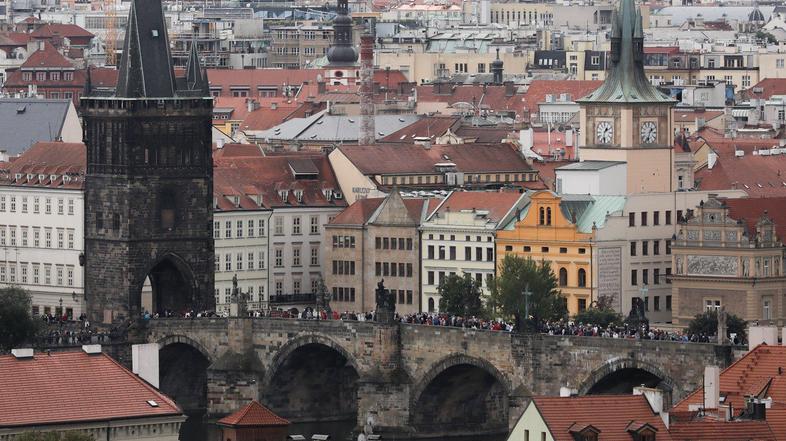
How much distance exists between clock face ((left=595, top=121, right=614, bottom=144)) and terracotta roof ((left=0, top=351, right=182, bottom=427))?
68101 mm

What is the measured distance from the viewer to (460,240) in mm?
179750

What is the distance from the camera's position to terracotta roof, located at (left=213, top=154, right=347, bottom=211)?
609 ft

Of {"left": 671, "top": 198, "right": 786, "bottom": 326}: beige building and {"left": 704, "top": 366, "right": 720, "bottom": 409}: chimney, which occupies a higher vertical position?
{"left": 671, "top": 198, "right": 786, "bottom": 326}: beige building

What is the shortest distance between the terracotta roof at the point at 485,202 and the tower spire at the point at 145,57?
1524 centimetres

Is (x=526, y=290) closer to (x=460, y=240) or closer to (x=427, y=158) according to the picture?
(x=460, y=240)

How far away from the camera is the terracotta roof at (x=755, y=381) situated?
116519 millimetres

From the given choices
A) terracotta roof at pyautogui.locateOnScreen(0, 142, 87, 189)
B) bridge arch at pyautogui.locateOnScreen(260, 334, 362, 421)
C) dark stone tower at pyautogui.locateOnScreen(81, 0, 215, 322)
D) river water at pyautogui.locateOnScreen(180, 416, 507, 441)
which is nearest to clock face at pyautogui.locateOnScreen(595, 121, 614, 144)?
dark stone tower at pyautogui.locateOnScreen(81, 0, 215, 322)

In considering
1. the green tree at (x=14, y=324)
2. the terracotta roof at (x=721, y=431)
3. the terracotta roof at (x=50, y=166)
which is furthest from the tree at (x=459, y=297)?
the terracotta roof at (x=721, y=431)

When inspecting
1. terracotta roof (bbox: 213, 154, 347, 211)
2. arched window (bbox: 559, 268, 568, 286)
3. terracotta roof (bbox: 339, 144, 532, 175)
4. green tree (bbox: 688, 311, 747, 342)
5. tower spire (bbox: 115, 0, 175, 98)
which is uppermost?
tower spire (bbox: 115, 0, 175, 98)

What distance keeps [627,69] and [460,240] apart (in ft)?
35.4

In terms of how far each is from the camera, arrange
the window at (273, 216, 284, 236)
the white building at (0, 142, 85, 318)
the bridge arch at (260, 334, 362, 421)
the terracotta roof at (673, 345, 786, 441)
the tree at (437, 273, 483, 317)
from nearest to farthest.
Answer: the terracotta roof at (673, 345, 786, 441) → the bridge arch at (260, 334, 362, 421) → the tree at (437, 273, 483, 317) → the white building at (0, 142, 85, 318) → the window at (273, 216, 284, 236)

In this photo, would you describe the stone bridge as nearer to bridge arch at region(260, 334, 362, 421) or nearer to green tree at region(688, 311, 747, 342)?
bridge arch at region(260, 334, 362, 421)

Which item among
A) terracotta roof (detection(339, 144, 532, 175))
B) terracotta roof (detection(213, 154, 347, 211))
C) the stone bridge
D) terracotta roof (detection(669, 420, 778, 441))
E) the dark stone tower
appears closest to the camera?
terracotta roof (detection(669, 420, 778, 441))

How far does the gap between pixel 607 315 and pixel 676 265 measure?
6.28 metres
